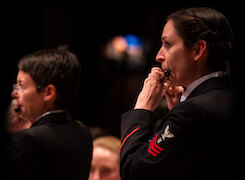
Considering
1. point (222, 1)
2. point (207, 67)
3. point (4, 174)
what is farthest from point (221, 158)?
point (222, 1)

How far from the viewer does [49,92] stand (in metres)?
2.06

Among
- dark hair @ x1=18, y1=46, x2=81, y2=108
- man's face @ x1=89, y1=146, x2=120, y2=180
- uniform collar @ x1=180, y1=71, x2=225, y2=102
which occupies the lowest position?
man's face @ x1=89, y1=146, x2=120, y2=180

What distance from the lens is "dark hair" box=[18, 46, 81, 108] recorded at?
2064mm

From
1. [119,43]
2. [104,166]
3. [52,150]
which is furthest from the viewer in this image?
[119,43]

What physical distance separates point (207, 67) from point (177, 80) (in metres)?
0.15

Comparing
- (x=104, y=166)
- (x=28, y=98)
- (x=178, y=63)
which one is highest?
(x=178, y=63)

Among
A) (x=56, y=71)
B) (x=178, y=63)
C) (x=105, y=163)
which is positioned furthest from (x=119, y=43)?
(x=178, y=63)

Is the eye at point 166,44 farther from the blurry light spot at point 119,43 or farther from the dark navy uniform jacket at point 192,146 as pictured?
the blurry light spot at point 119,43

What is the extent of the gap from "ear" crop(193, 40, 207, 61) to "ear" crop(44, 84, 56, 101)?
85 centimetres

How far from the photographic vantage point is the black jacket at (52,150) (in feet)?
5.67

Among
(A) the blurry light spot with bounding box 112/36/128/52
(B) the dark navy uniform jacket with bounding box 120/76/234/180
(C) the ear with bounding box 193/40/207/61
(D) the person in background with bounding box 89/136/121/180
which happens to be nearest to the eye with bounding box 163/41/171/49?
(C) the ear with bounding box 193/40/207/61

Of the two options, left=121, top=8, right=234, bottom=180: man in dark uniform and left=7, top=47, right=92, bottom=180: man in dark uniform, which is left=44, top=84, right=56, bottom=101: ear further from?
left=121, top=8, right=234, bottom=180: man in dark uniform

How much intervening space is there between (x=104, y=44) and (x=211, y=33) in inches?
143

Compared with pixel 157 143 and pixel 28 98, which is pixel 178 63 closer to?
pixel 157 143
